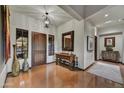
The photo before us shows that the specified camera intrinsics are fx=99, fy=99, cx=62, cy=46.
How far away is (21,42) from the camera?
15.4ft

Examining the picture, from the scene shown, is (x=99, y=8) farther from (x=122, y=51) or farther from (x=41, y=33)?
(x=122, y=51)

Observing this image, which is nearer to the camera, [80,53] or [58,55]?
[80,53]

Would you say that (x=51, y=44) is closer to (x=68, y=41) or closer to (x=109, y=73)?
(x=68, y=41)

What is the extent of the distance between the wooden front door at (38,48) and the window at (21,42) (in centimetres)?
54

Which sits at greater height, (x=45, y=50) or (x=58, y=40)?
(x=58, y=40)

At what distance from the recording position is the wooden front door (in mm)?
5464

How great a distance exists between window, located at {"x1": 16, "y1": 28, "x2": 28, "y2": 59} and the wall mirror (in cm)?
231

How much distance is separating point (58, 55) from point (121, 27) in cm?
475

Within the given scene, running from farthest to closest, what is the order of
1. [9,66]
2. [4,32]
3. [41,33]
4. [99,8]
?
[41,33] → [9,66] → [99,8] → [4,32]

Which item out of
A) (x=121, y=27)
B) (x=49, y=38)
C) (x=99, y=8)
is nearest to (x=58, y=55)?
(x=49, y=38)

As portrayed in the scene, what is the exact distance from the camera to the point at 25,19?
4.85m

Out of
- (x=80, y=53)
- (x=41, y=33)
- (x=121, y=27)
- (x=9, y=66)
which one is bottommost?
(x=9, y=66)

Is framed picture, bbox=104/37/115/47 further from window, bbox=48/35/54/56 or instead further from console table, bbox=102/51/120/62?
window, bbox=48/35/54/56

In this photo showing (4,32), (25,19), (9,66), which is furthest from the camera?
(25,19)
